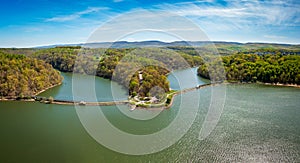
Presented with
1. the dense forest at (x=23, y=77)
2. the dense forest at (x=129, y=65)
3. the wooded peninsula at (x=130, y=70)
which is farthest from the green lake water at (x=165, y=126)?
the dense forest at (x=129, y=65)

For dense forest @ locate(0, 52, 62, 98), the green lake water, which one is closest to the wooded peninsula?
dense forest @ locate(0, 52, 62, 98)

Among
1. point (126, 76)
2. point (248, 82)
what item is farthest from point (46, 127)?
point (248, 82)

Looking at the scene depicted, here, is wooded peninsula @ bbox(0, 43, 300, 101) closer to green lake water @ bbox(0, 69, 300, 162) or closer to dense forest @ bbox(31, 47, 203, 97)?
dense forest @ bbox(31, 47, 203, 97)

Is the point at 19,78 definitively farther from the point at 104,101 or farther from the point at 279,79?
the point at 279,79

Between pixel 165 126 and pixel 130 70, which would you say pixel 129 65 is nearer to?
pixel 130 70

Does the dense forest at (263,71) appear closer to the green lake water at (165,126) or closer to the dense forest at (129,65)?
the green lake water at (165,126)

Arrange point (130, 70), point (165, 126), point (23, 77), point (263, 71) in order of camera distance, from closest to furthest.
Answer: point (165, 126) → point (23, 77) → point (130, 70) → point (263, 71)

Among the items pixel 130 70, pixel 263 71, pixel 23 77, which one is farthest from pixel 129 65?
pixel 263 71
